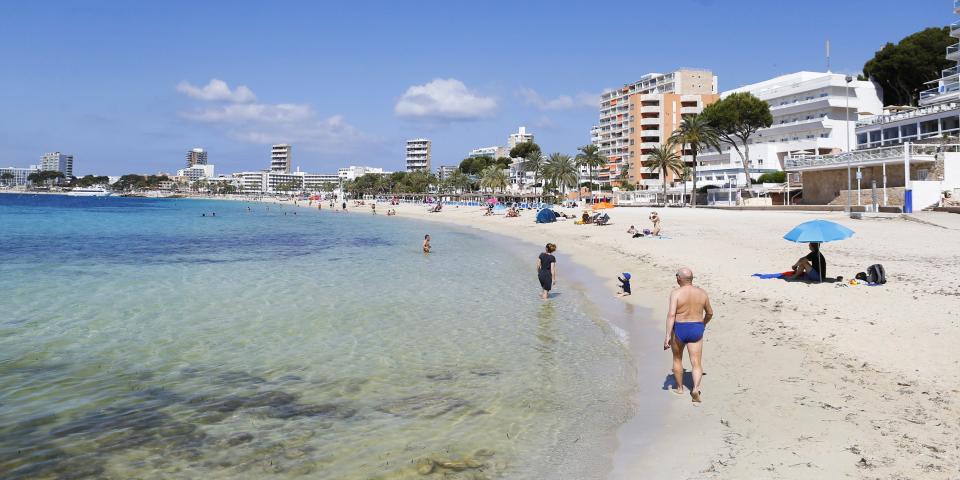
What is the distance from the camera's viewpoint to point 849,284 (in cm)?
1338

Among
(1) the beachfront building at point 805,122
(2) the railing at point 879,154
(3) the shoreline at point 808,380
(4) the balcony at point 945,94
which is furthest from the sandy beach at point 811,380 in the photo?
(1) the beachfront building at point 805,122

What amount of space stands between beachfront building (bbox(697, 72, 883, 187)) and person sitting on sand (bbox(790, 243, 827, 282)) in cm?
6006

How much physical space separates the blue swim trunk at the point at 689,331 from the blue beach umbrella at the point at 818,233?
7.74m

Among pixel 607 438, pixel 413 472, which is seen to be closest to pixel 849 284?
pixel 607 438

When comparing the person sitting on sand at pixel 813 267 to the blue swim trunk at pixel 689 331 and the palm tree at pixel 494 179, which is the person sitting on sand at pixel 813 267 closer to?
the blue swim trunk at pixel 689 331

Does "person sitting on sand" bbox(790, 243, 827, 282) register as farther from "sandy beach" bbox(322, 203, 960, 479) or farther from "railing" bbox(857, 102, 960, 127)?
"railing" bbox(857, 102, 960, 127)

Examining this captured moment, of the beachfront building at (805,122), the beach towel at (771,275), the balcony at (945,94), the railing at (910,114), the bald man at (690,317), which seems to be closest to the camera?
the bald man at (690,317)

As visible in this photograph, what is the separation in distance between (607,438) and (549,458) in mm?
809

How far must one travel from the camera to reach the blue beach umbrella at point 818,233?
44.4 ft

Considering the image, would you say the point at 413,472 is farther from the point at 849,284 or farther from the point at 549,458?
the point at 849,284

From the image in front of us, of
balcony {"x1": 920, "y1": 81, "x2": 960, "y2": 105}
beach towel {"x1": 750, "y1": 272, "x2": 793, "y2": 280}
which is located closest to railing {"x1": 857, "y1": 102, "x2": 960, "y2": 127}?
balcony {"x1": 920, "y1": 81, "x2": 960, "y2": 105}

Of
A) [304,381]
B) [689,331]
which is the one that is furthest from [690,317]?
[304,381]

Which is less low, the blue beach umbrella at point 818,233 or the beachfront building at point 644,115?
the beachfront building at point 644,115

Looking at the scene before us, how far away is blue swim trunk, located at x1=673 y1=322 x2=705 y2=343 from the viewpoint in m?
7.05
